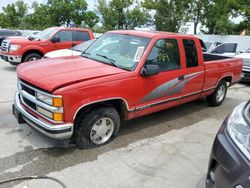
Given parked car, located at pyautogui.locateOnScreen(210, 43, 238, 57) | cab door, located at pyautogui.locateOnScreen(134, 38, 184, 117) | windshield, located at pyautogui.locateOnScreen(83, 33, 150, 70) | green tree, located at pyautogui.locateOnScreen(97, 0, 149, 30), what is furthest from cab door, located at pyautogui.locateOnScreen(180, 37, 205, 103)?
green tree, located at pyautogui.locateOnScreen(97, 0, 149, 30)

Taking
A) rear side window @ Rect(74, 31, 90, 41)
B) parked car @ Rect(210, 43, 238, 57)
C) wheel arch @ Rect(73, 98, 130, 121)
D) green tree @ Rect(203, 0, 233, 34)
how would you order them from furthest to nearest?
green tree @ Rect(203, 0, 233, 34)
parked car @ Rect(210, 43, 238, 57)
rear side window @ Rect(74, 31, 90, 41)
wheel arch @ Rect(73, 98, 130, 121)

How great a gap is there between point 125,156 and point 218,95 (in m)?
3.76

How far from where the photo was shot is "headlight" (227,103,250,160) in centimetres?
219

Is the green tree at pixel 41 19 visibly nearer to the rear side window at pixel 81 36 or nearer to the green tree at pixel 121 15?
the green tree at pixel 121 15

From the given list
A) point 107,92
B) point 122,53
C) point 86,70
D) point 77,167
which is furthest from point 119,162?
point 122,53

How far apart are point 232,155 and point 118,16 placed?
38.6 meters

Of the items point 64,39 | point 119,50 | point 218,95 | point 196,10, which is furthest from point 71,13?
point 119,50

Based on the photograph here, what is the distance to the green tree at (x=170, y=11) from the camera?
103ft

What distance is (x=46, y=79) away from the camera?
3.77m

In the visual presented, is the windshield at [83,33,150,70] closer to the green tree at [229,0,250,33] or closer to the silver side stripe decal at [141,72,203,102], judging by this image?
the silver side stripe decal at [141,72,203,102]

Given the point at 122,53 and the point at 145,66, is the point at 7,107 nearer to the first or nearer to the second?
the point at 122,53

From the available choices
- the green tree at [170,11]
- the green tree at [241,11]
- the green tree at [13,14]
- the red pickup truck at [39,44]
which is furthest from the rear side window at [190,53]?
the green tree at [13,14]

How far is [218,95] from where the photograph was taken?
6828mm

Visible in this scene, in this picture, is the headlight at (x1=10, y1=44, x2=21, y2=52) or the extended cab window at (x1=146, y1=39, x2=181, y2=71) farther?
the headlight at (x1=10, y1=44, x2=21, y2=52)
